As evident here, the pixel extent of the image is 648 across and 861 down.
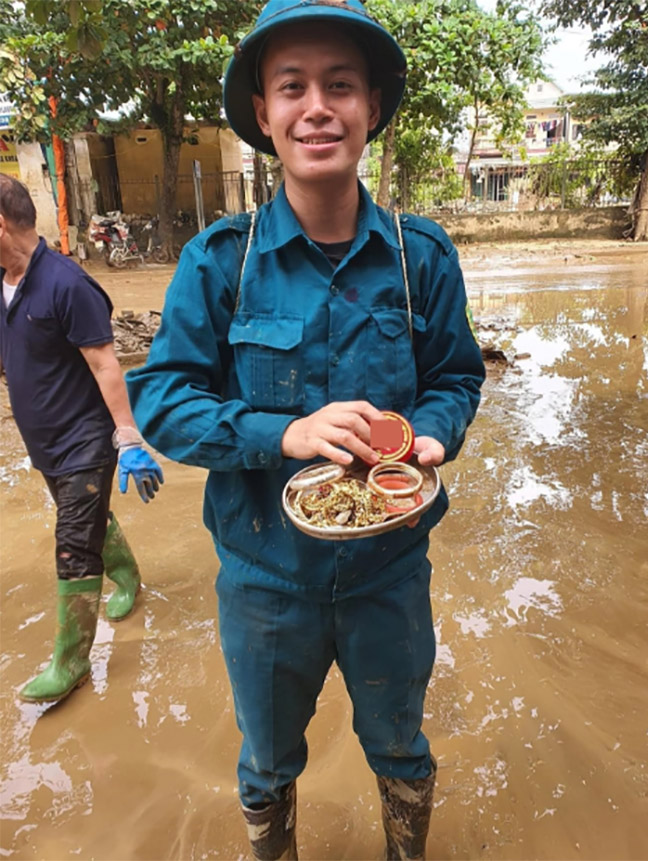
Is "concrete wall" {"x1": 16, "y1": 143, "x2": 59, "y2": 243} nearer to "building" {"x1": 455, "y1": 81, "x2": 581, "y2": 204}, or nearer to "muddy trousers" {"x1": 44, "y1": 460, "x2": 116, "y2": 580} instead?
"building" {"x1": 455, "y1": 81, "x2": 581, "y2": 204}

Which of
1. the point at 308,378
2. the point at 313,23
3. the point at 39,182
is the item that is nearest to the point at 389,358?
the point at 308,378

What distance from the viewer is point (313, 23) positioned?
4.12 feet

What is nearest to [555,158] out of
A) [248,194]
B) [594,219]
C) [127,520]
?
[594,219]

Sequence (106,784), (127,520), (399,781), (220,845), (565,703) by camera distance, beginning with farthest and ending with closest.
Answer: (127,520)
(565,703)
(106,784)
(220,845)
(399,781)

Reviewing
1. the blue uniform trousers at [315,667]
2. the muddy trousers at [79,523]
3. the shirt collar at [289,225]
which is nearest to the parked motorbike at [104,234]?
the muddy trousers at [79,523]

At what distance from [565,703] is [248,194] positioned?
18.9 m

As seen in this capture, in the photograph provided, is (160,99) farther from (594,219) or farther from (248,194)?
(594,219)

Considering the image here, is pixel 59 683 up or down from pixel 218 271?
down

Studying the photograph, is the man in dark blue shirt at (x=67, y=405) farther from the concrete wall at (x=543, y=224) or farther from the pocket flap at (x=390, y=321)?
the concrete wall at (x=543, y=224)

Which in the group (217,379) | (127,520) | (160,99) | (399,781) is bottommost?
(127,520)

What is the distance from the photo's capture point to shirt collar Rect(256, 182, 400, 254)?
1354mm

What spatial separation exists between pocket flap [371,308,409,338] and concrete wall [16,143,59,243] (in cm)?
1508

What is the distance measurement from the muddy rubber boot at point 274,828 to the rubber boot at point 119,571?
1.55m

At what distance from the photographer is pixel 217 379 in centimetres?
142
